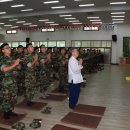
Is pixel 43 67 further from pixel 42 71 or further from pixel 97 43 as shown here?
pixel 97 43

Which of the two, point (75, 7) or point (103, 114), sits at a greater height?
point (75, 7)

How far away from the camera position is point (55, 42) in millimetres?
22531

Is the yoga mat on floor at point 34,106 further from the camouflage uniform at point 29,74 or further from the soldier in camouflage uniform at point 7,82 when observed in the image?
the soldier in camouflage uniform at point 7,82

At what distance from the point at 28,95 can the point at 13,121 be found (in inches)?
42.2

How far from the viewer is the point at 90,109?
5547 mm

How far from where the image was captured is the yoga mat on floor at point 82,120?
14.7ft

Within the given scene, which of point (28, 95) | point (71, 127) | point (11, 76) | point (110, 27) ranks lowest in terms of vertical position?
point (71, 127)

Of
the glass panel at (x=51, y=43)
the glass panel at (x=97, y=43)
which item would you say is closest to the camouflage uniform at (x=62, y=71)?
the glass panel at (x=97, y=43)

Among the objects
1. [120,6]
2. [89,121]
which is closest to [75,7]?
[120,6]

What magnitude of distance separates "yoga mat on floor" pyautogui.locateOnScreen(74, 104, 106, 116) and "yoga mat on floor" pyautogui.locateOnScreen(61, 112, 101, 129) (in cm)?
26

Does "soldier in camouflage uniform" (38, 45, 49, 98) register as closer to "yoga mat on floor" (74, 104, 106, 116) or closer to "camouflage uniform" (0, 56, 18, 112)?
"yoga mat on floor" (74, 104, 106, 116)

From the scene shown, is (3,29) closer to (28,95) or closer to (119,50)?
(119,50)

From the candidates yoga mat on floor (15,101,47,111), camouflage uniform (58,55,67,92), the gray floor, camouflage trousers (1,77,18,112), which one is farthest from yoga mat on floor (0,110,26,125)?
camouflage uniform (58,55,67,92)

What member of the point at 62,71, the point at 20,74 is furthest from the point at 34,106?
the point at 62,71
